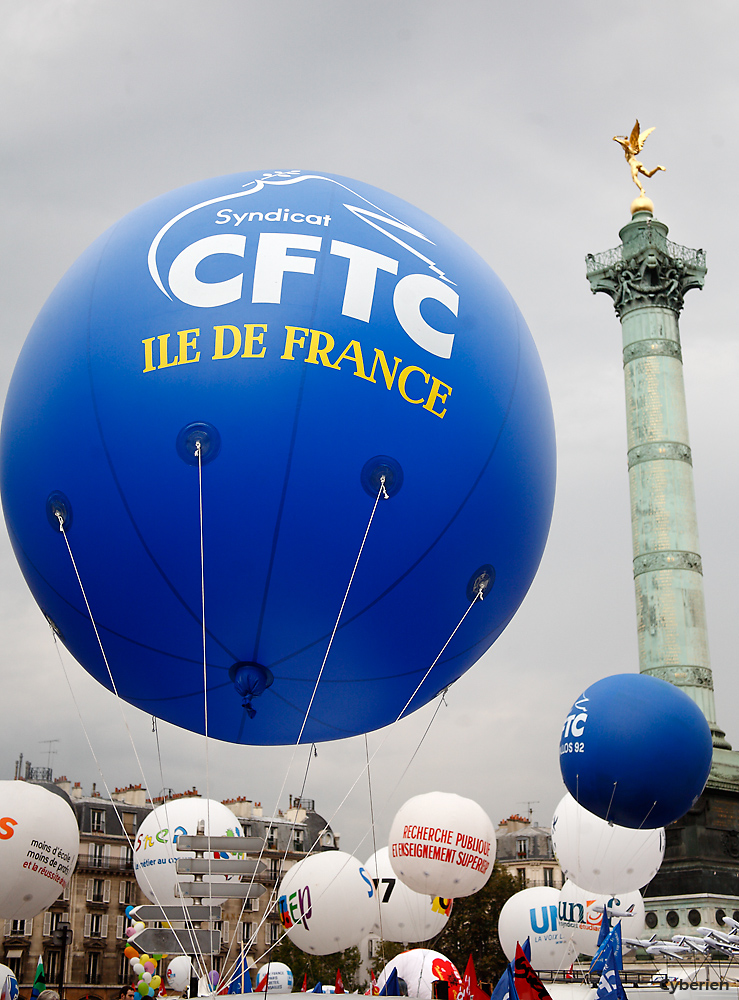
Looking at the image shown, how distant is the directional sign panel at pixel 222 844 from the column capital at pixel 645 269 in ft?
122

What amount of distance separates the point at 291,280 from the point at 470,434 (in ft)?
5.25

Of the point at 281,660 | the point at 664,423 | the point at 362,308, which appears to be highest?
the point at 664,423

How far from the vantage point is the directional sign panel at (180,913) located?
662cm

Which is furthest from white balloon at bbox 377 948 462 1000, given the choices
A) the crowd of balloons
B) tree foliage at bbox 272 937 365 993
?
tree foliage at bbox 272 937 365 993

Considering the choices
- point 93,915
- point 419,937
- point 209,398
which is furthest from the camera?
point 93,915

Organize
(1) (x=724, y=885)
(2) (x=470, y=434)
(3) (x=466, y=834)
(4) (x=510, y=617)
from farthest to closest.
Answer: (1) (x=724, y=885) → (3) (x=466, y=834) → (4) (x=510, y=617) → (2) (x=470, y=434)

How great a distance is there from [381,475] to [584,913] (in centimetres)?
1389

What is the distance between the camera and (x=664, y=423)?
127 feet

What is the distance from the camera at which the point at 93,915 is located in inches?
2029

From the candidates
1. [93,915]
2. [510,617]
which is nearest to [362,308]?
[510,617]

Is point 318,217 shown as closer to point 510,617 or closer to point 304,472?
point 304,472

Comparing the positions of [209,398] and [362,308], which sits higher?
[362,308]

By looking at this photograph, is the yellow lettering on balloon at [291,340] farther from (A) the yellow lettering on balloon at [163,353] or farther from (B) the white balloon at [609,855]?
(B) the white balloon at [609,855]

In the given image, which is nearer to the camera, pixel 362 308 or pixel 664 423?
pixel 362 308
